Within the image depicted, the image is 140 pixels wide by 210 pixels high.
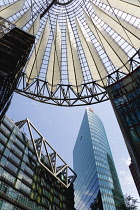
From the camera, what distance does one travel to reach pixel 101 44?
1011 inches

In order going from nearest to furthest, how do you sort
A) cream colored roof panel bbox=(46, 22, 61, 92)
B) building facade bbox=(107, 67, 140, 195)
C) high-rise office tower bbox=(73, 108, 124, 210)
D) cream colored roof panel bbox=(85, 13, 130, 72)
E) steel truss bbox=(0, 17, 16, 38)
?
1. steel truss bbox=(0, 17, 16, 38)
2. building facade bbox=(107, 67, 140, 195)
3. cream colored roof panel bbox=(85, 13, 130, 72)
4. cream colored roof panel bbox=(46, 22, 61, 92)
5. high-rise office tower bbox=(73, 108, 124, 210)

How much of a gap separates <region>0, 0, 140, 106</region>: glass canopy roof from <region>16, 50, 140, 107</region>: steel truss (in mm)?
149

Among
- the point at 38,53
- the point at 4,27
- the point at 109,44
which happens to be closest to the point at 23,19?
the point at 38,53

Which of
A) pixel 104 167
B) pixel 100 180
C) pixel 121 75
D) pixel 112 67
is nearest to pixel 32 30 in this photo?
pixel 112 67

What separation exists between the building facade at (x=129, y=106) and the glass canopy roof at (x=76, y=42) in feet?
5.86

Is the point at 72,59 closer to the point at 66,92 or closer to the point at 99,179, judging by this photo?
the point at 66,92

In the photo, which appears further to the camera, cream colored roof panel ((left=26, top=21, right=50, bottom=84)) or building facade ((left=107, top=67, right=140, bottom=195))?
cream colored roof panel ((left=26, top=21, right=50, bottom=84))

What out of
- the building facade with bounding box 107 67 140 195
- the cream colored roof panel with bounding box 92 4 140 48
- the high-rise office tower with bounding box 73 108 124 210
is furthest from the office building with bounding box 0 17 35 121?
the high-rise office tower with bounding box 73 108 124 210

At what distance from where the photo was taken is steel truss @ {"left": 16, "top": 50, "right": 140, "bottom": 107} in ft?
92.2

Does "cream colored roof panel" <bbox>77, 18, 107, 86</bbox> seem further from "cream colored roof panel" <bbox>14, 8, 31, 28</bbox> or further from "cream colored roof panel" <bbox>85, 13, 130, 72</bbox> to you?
"cream colored roof panel" <bbox>14, 8, 31, 28</bbox>

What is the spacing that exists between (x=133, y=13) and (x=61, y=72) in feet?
40.6

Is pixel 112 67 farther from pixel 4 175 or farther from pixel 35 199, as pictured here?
pixel 35 199

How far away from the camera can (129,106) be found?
28.5 meters

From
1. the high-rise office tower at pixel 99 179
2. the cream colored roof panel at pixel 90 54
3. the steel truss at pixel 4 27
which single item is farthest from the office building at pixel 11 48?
the high-rise office tower at pixel 99 179
